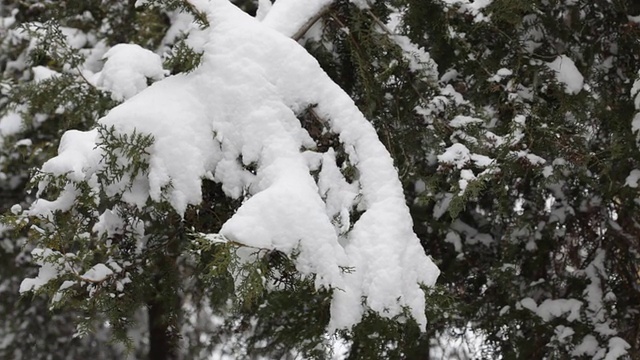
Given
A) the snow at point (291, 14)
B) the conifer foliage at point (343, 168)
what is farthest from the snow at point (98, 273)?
the snow at point (291, 14)

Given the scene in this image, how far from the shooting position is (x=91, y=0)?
235 inches

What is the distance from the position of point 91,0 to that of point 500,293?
396 cm

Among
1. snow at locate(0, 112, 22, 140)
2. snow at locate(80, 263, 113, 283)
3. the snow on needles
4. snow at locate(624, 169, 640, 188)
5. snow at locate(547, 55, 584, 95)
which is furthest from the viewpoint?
snow at locate(0, 112, 22, 140)

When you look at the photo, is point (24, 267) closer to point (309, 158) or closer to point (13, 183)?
point (13, 183)

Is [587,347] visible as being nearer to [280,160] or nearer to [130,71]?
[280,160]

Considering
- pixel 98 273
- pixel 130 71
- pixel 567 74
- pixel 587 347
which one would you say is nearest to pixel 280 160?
pixel 98 273

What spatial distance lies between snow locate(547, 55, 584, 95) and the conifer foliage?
11mm

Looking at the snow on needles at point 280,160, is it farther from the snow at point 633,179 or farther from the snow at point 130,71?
the snow at point 633,179

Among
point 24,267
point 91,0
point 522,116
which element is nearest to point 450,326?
point 522,116

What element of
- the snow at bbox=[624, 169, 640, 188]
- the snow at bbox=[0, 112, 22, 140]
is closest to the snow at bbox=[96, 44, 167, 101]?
the snow at bbox=[0, 112, 22, 140]

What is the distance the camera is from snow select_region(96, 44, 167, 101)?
3637 mm

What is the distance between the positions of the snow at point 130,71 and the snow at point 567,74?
2.19 m

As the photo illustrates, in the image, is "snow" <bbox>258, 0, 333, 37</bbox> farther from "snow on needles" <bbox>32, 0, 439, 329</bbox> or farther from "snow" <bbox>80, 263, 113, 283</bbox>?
"snow" <bbox>80, 263, 113, 283</bbox>

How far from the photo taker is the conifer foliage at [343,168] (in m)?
2.97
